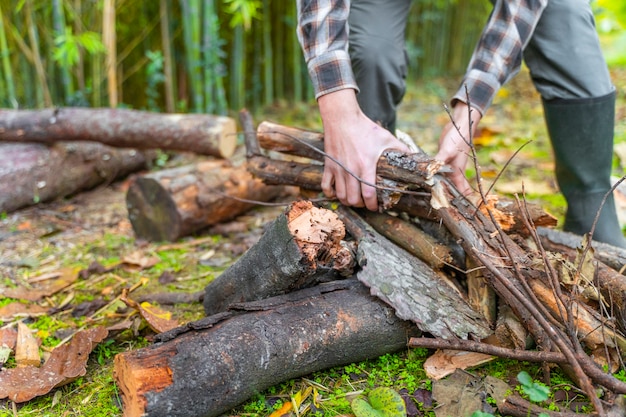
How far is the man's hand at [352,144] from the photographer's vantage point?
1.76 meters

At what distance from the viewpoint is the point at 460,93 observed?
197 cm

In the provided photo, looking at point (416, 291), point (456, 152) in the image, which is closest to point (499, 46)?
point (456, 152)

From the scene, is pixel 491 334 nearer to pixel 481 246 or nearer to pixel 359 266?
pixel 481 246

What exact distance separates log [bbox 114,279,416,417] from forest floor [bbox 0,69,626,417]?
86 millimetres

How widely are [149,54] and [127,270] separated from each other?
93.9 inches

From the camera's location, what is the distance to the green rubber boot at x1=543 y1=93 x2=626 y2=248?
2145 millimetres

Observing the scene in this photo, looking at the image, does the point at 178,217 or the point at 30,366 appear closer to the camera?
the point at 30,366

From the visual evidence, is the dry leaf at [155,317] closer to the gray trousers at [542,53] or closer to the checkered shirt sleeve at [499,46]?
the gray trousers at [542,53]

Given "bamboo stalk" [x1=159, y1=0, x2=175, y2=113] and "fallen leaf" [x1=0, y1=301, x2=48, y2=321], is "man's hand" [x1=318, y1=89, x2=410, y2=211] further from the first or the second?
"bamboo stalk" [x1=159, y1=0, x2=175, y2=113]

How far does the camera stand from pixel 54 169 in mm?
3590

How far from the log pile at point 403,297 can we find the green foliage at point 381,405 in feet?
0.53

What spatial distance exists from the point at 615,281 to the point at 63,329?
6.05 feet

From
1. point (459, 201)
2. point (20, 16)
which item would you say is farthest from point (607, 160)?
point (20, 16)

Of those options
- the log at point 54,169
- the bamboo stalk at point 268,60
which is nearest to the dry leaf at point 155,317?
the log at point 54,169
